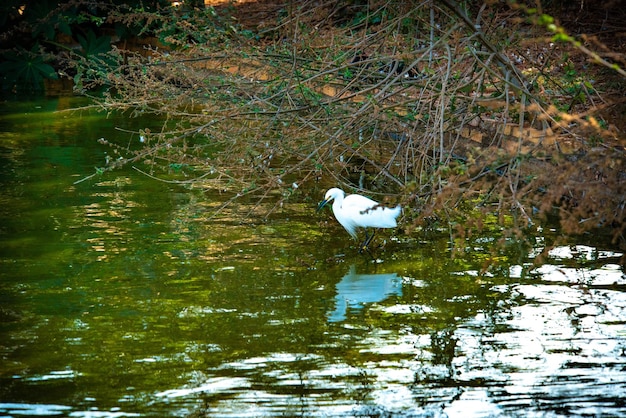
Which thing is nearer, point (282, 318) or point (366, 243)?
point (282, 318)

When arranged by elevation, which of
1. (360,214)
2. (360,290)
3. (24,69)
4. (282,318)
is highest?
(24,69)

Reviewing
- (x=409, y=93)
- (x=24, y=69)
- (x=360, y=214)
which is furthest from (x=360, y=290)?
(x=24, y=69)

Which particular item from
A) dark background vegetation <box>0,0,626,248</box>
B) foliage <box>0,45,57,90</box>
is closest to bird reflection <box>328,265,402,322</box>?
dark background vegetation <box>0,0,626,248</box>

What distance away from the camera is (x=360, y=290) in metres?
6.28

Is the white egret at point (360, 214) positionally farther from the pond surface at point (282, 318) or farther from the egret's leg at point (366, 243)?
the pond surface at point (282, 318)

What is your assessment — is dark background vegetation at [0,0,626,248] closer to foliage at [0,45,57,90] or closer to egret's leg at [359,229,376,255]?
egret's leg at [359,229,376,255]

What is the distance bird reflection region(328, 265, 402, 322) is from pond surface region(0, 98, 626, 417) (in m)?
0.02

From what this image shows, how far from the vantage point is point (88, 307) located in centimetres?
580

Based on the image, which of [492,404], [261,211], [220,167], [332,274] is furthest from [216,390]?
[261,211]

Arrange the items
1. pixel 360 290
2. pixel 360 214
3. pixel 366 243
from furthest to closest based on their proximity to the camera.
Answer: pixel 366 243
pixel 360 214
pixel 360 290

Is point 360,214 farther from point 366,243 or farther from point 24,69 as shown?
point 24,69

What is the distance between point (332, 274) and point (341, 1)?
78.7 inches

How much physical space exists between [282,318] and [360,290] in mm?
830

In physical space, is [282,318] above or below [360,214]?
below
